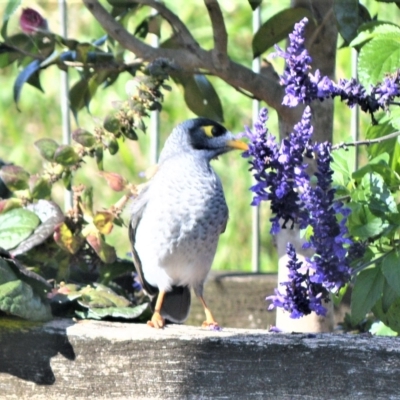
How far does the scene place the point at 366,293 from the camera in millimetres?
1837

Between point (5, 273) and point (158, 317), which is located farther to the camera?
point (158, 317)

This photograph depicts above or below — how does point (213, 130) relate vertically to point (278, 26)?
below

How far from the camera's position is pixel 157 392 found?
6.48ft

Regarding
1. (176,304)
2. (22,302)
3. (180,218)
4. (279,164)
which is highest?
(279,164)

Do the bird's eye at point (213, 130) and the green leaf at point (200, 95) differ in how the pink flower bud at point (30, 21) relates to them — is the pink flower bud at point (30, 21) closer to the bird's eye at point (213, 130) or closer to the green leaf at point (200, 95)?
the green leaf at point (200, 95)

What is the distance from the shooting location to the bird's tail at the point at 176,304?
2523 millimetres

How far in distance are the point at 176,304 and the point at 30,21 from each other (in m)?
0.88

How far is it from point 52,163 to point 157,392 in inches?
29.4

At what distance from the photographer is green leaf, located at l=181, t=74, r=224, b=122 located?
2.65 m

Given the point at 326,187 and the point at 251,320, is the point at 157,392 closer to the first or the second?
the point at 326,187

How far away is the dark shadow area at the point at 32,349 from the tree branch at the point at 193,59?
733 mm

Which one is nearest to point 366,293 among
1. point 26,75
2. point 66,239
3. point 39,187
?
point 66,239

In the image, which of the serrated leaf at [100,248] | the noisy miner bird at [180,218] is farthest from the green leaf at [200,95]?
the serrated leaf at [100,248]

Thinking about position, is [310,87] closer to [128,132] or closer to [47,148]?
[128,132]
